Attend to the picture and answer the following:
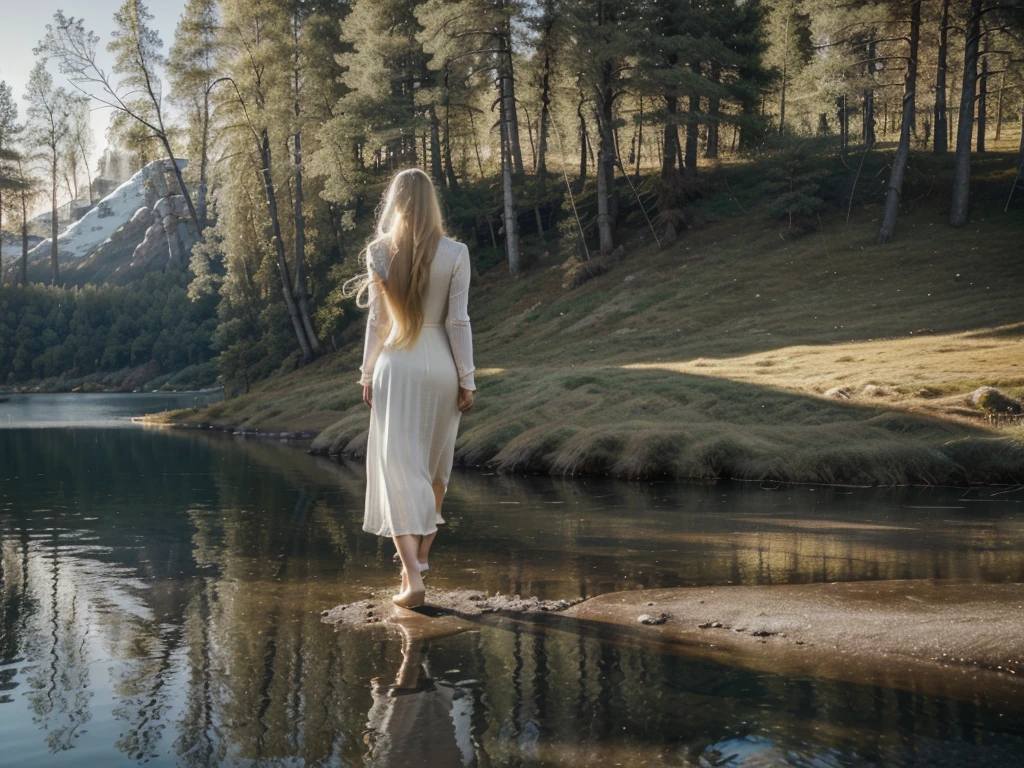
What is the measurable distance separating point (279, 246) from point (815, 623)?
121 ft

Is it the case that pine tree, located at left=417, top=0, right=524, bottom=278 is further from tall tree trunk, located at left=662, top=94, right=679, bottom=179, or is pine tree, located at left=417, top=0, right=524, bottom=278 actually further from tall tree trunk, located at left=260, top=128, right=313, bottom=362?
tall tree trunk, located at left=260, top=128, right=313, bottom=362

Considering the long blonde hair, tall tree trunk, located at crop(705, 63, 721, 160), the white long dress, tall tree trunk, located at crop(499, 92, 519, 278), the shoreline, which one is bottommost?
the shoreline

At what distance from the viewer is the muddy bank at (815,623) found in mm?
4520

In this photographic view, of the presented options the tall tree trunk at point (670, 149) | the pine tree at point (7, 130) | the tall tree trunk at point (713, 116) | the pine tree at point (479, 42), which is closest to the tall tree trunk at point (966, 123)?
the tall tree trunk at point (713, 116)

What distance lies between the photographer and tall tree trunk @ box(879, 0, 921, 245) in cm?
3166

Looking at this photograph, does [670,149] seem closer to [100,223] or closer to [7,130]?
[7,130]

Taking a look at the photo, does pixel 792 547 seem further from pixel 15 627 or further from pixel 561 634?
pixel 15 627

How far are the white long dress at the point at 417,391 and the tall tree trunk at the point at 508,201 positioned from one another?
33.2 m

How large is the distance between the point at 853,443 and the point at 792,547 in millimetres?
6119

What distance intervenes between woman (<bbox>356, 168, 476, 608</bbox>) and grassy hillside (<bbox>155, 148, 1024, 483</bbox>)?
28.4ft

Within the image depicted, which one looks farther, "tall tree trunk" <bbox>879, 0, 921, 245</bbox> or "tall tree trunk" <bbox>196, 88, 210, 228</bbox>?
"tall tree trunk" <bbox>196, 88, 210, 228</bbox>

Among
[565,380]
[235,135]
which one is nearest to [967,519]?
[565,380]

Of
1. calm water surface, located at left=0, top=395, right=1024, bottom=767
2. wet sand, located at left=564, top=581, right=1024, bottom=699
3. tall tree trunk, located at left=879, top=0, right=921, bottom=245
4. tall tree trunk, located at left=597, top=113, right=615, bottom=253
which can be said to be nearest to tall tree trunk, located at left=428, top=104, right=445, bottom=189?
tall tree trunk, located at left=597, top=113, right=615, bottom=253

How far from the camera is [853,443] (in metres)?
13.7
